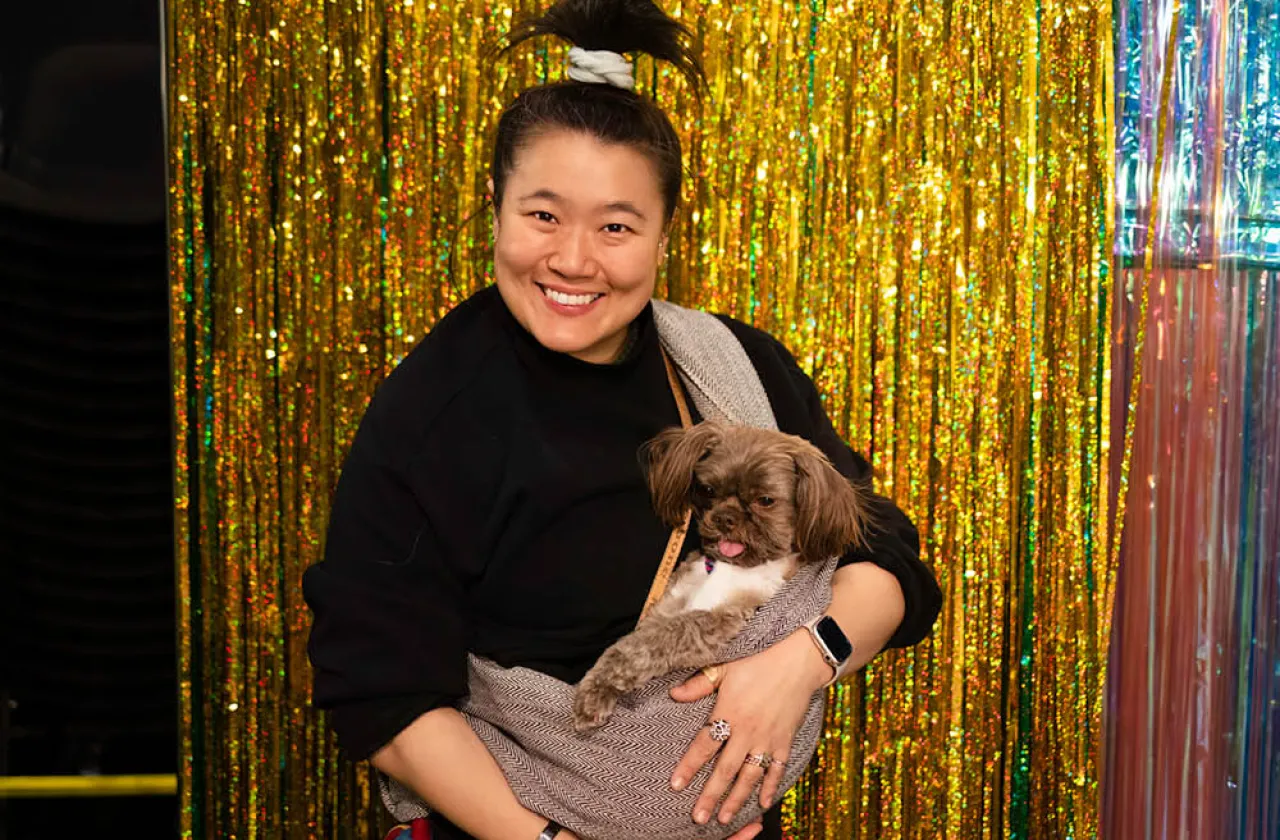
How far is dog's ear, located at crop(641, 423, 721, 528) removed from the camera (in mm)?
1090

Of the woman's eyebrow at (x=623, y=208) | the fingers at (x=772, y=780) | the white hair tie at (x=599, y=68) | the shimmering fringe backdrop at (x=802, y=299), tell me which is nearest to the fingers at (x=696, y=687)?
the fingers at (x=772, y=780)

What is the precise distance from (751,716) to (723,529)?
20 centimetres

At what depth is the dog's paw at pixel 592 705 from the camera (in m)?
1.06

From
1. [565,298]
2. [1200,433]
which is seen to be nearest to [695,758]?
[565,298]

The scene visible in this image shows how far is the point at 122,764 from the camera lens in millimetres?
1830

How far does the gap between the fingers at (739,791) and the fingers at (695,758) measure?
40 millimetres

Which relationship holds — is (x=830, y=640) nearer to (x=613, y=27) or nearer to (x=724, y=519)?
(x=724, y=519)

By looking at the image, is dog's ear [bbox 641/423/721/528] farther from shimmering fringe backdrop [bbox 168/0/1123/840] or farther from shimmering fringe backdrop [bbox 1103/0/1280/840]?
shimmering fringe backdrop [bbox 1103/0/1280/840]

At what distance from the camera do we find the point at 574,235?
109cm

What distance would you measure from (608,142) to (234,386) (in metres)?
1.05

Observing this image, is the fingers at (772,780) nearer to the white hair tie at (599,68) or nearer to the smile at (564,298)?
the smile at (564,298)

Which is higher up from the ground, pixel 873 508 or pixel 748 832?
pixel 873 508

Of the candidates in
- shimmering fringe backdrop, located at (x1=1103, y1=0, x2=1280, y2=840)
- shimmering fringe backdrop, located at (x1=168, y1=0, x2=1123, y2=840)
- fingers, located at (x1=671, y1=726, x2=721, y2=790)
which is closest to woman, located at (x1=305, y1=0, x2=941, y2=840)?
fingers, located at (x1=671, y1=726, x2=721, y2=790)

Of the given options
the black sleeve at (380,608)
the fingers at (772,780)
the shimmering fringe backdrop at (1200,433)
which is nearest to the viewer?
the black sleeve at (380,608)
